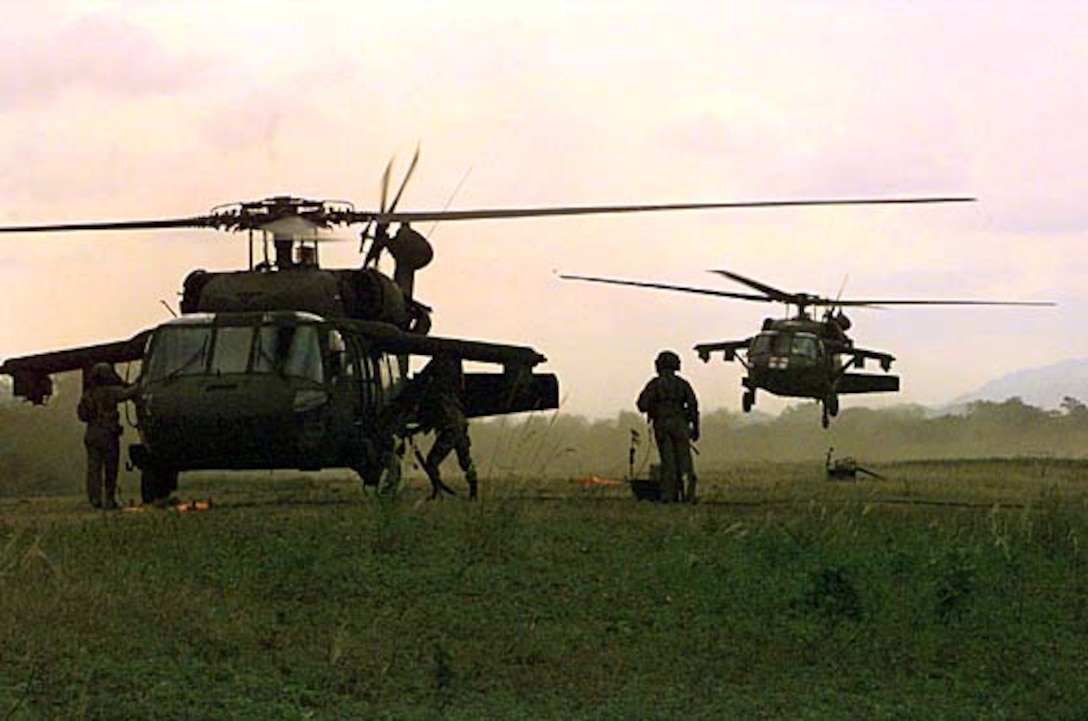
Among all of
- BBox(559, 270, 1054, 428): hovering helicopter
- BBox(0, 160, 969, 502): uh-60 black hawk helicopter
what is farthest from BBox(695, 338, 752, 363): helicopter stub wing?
BBox(0, 160, 969, 502): uh-60 black hawk helicopter

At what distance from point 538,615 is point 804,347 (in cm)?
2604

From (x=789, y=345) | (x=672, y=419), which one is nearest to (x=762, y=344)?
(x=789, y=345)

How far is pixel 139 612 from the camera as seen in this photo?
10.3 m

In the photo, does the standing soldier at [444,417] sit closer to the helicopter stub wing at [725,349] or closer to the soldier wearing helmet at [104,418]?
the soldier wearing helmet at [104,418]

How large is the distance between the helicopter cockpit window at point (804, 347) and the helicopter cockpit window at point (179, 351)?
2013cm

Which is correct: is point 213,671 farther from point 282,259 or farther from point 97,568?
point 282,259

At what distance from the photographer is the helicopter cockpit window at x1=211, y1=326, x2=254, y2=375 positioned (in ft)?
57.8

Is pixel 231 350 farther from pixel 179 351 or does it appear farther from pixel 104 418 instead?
pixel 104 418

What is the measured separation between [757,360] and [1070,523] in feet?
69.9

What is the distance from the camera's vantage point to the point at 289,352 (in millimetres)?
17859

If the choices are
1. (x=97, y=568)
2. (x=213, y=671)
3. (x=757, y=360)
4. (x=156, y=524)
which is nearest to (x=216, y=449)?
(x=156, y=524)

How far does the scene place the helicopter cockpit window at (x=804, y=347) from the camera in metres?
36.4

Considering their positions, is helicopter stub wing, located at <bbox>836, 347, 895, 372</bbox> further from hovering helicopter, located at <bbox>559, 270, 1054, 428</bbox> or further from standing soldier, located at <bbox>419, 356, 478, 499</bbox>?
standing soldier, located at <bbox>419, 356, 478, 499</bbox>

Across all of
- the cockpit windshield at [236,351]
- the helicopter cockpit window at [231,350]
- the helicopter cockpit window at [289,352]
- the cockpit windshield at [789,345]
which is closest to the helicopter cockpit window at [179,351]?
the cockpit windshield at [236,351]
